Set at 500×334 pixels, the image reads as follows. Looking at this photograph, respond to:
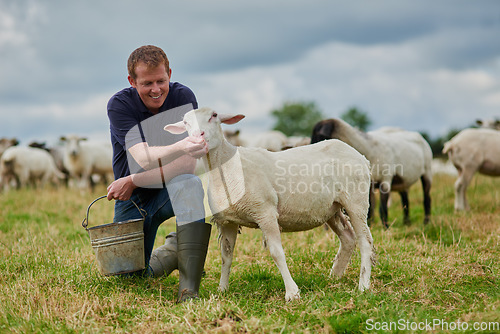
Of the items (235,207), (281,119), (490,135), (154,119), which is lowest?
(281,119)

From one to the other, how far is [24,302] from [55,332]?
2.36ft

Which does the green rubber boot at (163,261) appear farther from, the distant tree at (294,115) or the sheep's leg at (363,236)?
the distant tree at (294,115)

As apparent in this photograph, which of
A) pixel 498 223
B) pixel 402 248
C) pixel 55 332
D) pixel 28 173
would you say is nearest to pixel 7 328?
pixel 55 332

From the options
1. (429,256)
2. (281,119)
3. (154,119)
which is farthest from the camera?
(281,119)

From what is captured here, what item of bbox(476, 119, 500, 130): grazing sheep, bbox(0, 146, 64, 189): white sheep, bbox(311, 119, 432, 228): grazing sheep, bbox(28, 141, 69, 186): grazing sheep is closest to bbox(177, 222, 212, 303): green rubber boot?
bbox(311, 119, 432, 228): grazing sheep

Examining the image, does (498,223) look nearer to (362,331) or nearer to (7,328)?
(362,331)

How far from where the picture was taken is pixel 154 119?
14.5 feet

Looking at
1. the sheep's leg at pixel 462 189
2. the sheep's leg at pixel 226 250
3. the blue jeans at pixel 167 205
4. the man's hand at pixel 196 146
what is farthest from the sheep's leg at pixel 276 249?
the sheep's leg at pixel 462 189

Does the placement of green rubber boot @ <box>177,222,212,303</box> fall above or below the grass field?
above

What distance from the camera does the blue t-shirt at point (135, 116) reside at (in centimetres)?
425

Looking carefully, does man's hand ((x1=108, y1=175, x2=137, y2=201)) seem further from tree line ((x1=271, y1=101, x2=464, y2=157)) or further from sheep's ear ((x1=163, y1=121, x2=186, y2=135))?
tree line ((x1=271, y1=101, x2=464, y2=157))

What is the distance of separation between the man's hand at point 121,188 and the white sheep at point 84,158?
38.8ft

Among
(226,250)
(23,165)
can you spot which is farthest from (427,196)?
(23,165)

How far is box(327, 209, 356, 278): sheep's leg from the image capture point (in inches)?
182
